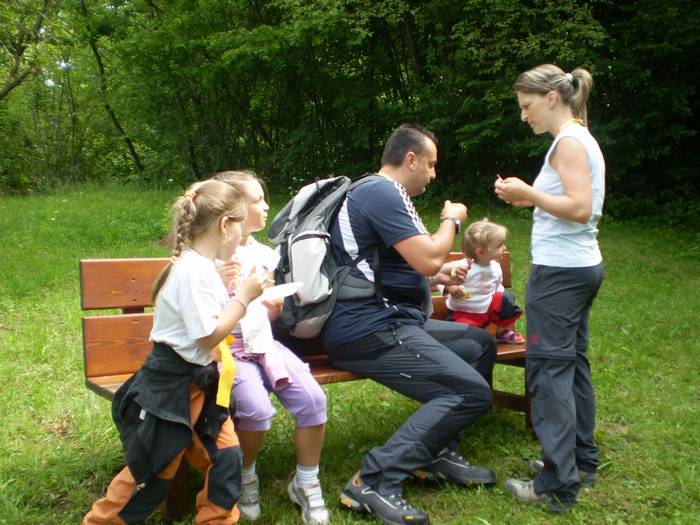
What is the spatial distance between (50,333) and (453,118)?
9.70 metres

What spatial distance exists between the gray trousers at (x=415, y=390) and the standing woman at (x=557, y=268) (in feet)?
0.96

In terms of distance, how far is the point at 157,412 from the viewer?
2.67m

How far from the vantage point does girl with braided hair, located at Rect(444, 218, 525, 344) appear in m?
4.13

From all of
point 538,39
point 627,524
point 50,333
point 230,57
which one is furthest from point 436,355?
point 230,57

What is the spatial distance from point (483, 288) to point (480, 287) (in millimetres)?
19

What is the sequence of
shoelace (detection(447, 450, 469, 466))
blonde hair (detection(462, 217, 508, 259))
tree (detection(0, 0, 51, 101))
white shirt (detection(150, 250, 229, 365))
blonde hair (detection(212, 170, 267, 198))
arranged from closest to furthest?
1. white shirt (detection(150, 250, 229, 365))
2. blonde hair (detection(212, 170, 267, 198))
3. shoelace (detection(447, 450, 469, 466))
4. blonde hair (detection(462, 217, 508, 259))
5. tree (detection(0, 0, 51, 101))

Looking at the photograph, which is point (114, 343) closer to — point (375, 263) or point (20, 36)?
point (375, 263)

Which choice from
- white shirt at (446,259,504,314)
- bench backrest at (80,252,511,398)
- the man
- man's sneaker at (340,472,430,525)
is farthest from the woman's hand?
bench backrest at (80,252,511,398)

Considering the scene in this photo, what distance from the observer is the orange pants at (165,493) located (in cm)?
276

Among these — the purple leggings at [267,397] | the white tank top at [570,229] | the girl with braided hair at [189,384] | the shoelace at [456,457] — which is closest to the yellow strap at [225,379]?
the girl with braided hair at [189,384]

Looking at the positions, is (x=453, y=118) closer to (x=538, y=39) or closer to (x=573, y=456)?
(x=538, y=39)

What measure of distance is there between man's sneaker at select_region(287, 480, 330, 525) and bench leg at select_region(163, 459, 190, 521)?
1.53 ft

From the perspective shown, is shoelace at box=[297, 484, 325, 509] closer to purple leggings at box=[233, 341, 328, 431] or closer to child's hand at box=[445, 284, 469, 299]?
purple leggings at box=[233, 341, 328, 431]

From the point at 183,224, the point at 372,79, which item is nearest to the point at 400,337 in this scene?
the point at 183,224
